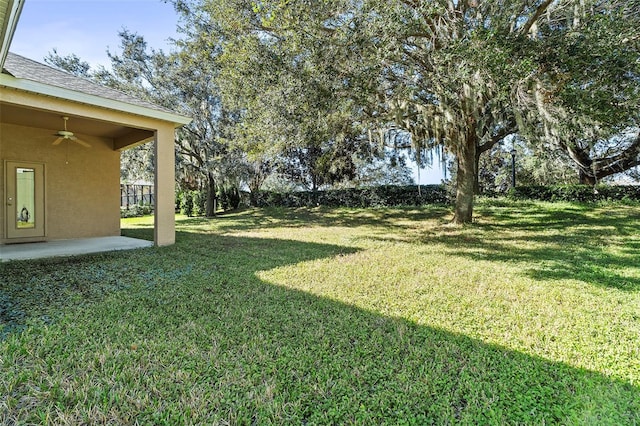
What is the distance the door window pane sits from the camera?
732 centimetres

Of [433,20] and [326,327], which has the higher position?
[433,20]

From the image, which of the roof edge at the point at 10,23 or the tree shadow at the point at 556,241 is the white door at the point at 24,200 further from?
the tree shadow at the point at 556,241

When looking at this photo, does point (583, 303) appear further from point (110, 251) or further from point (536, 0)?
point (110, 251)

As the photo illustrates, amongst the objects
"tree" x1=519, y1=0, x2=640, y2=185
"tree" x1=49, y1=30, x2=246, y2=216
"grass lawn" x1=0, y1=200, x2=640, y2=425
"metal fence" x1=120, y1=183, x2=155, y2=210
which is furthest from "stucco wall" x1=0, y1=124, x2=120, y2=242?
"metal fence" x1=120, y1=183, x2=155, y2=210

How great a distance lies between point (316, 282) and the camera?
4340 mm

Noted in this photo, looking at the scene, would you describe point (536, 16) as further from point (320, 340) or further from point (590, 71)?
point (320, 340)

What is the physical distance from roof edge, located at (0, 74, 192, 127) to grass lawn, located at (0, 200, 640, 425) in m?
2.69

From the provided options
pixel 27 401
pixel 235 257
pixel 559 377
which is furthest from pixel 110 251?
pixel 559 377

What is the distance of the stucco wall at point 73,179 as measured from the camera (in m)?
7.27

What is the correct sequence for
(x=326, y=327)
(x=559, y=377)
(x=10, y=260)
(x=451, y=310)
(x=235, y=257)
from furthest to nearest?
(x=235, y=257), (x=10, y=260), (x=451, y=310), (x=326, y=327), (x=559, y=377)

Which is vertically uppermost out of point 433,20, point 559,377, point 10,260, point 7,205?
point 433,20

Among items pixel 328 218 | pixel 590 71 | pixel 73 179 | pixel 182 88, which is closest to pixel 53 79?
pixel 73 179

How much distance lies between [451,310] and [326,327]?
1.36 m

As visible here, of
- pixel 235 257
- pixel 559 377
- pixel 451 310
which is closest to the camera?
pixel 559 377
